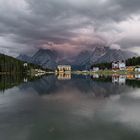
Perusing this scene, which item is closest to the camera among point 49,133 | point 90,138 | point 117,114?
point 90,138

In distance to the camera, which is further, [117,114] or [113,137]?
[117,114]

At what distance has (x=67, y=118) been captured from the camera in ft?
93.9

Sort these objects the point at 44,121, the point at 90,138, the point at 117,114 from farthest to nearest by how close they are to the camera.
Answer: the point at 117,114
the point at 44,121
the point at 90,138

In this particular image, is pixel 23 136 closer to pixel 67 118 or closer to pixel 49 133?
pixel 49 133

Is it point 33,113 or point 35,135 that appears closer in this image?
point 35,135

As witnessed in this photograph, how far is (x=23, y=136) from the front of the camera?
2130 centimetres

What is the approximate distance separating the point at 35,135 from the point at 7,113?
11944mm

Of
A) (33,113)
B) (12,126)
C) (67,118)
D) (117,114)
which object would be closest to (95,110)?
(117,114)

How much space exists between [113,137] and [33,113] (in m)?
14.9

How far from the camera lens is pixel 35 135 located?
21.5m

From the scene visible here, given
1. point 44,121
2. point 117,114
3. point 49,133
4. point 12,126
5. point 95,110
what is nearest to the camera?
point 49,133

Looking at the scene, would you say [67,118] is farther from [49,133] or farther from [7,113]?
[7,113]

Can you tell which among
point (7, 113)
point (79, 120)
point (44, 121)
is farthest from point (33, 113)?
point (79, 120)

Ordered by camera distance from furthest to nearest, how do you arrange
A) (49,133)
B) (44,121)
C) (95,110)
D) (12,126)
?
(95,110)
(44,121)
(12,126)
(49,133)
